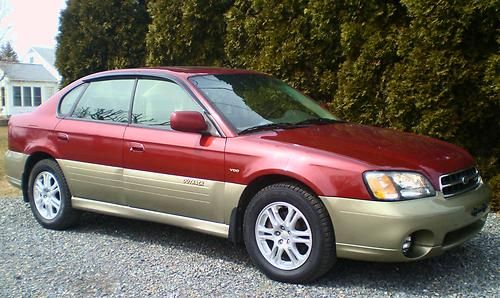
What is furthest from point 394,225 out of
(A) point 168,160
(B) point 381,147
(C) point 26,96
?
(C) point 26,96

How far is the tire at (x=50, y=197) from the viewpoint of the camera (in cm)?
551

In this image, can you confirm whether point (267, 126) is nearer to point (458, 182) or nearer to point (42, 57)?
point (458, 182)

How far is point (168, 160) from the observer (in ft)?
15.0

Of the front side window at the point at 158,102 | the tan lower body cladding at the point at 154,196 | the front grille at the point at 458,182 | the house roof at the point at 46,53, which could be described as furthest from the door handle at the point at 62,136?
the house roof at the point at 46,53

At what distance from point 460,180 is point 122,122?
2943 mm

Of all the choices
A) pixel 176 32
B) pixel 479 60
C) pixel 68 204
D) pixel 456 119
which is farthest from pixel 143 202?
pixel 176 32

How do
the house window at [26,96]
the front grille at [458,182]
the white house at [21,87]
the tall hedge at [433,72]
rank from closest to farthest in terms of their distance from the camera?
1. the front grille at [458,182]
2. the tall hedge at [433,72]
3. the white house at [21,87]
4. the house window at [26,96]

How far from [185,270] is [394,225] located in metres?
1.69

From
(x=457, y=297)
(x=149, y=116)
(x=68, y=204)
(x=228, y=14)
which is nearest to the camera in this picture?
(x=457, y=297)

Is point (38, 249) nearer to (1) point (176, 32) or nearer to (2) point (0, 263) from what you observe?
(2) point (0, 263)

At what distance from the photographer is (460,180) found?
13.2 feet

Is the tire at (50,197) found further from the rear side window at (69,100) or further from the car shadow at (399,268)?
the car shadow at (399,268)

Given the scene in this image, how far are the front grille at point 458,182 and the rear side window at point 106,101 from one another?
281cm

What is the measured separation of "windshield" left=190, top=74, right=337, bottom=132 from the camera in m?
4.60
